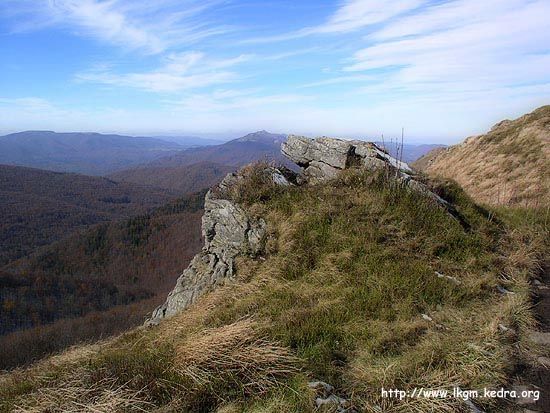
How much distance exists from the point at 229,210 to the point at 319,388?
19.6 ft

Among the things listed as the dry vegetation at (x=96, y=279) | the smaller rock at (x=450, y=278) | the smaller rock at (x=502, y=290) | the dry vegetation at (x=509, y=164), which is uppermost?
the dry vegetation at (x=509, y=164)

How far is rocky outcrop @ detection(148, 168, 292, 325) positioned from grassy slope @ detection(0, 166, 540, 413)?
42cm

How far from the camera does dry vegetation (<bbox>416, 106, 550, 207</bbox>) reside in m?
16.1

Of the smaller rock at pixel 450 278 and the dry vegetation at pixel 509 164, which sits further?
the dry vegetation at pixel 509 164

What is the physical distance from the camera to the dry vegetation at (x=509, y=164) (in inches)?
634

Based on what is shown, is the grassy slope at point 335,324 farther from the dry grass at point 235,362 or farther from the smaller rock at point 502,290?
the smaller rock at point 502,290

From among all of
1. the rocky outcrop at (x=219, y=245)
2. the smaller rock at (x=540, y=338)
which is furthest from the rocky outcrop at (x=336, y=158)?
the smaller rock at (x=540, y=338)

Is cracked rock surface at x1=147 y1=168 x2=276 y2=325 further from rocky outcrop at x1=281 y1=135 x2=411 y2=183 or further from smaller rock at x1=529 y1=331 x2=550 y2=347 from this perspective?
smaller rock at x1=529 y1=331 x2=550 y2=347

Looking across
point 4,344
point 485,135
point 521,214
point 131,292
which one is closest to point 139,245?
point 131,292

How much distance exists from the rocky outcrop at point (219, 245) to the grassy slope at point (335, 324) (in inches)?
16.4

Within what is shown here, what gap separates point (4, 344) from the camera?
64688 millimetres

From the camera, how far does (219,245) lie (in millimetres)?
9555

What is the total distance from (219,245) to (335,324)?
456 centimetres

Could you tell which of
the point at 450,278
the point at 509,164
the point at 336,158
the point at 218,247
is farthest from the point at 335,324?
the point at 509,164
